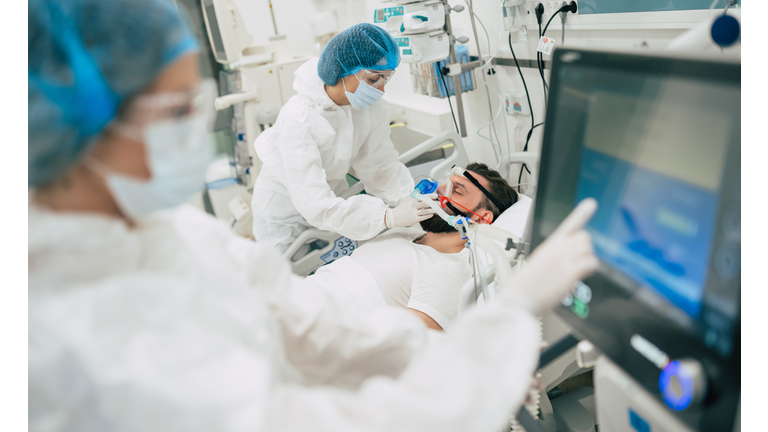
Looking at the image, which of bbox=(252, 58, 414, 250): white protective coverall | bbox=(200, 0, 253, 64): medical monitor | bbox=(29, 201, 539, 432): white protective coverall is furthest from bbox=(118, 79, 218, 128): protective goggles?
bbox=(200, 0, 253, 64): medical monitor

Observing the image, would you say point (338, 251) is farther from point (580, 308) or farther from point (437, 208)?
point (580, 308)

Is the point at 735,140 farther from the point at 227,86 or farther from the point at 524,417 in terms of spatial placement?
the point at 227,86

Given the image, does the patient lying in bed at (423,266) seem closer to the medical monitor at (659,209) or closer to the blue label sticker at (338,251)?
the blue label sticker at (338,251)

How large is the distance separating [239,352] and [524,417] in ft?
1.80

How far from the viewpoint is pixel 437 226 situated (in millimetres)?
2078

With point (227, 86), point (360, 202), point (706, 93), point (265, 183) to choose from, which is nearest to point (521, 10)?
point (360, 202)

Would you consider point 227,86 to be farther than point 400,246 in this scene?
Yes

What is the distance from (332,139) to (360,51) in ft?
1.31

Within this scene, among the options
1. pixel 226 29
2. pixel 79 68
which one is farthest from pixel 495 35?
pixel 79 68

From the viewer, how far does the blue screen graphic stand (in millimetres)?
588

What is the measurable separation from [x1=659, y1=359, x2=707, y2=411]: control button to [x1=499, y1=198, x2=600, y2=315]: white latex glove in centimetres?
17

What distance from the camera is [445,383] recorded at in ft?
2.01

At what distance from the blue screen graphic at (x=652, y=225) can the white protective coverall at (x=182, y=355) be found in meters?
0.21

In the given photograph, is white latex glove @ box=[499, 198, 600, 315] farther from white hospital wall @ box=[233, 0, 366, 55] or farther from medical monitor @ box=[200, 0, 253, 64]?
white hospital wall @ box=[233, 0, 366, 55]
